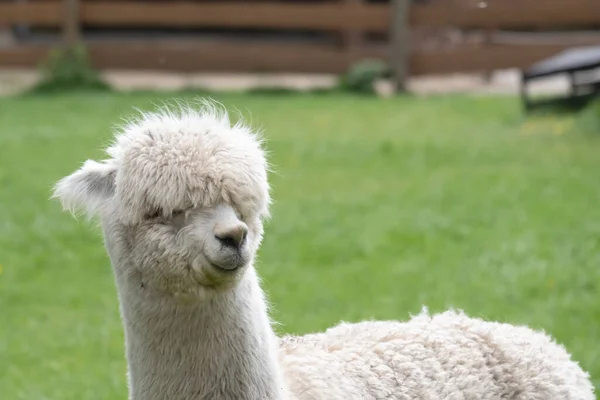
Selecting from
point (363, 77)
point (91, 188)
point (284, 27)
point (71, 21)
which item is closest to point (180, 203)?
point (91, 188)

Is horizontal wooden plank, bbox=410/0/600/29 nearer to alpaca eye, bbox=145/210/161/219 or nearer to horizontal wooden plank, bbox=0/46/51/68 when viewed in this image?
horizontal wooden plank, bbox=0/46/51/68

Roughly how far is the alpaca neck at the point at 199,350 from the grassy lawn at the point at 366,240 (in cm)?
104

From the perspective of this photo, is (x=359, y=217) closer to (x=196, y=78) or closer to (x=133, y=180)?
(x=133, y=180)

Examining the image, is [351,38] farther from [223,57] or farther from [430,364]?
[430,364]

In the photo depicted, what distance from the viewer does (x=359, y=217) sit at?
33.9 feet

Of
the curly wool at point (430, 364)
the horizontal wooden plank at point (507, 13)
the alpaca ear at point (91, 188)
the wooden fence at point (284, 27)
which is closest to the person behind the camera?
the alpaca ear at point (91, 188)

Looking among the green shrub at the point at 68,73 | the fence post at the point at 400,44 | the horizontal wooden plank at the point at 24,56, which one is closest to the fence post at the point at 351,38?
the fence post at the point at 400,44

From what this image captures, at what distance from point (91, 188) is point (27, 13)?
19.7m

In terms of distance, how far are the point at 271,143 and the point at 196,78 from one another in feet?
28.8

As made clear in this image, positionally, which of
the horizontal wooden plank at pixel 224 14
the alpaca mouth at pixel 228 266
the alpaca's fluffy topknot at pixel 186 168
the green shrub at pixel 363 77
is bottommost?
the alpaca mouth at pixel 228 266

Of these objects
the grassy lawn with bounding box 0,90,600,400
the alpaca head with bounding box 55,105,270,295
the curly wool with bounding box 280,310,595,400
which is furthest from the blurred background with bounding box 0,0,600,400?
the curly wool with bounding box 280,310,595,400

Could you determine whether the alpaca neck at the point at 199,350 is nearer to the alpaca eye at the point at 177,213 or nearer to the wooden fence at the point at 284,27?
the alpaca eye at the point at 177,213

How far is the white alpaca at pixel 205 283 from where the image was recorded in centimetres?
319

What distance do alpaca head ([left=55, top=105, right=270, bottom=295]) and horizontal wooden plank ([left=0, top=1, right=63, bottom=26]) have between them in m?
19.5
